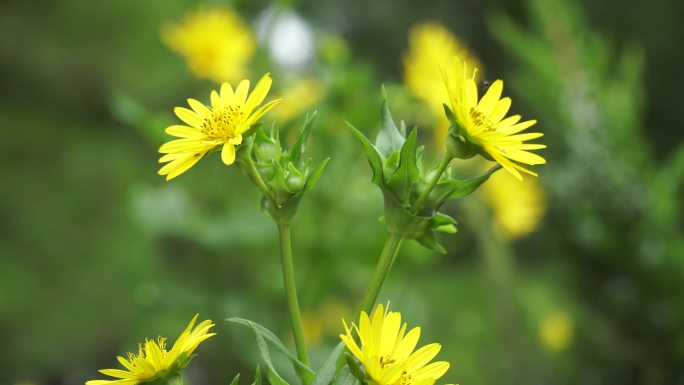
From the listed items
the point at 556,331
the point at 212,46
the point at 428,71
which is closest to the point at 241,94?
the point at 428,71

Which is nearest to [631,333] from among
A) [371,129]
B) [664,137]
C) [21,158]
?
[371,129]

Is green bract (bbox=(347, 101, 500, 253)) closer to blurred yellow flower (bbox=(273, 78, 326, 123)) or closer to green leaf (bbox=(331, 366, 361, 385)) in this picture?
green leaf (bbox=(331, 366, 361, 385))

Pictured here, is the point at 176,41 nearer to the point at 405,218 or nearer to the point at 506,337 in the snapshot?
the point at 506,337

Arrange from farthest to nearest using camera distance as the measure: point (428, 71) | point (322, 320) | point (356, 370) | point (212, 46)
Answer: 1. point (322, 320)
2. point (212, 46)
3. point (428, 71)
4. point (356, 370)

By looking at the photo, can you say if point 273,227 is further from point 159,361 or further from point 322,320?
point 159,361

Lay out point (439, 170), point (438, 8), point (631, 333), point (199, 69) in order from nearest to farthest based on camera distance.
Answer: point (439, 170) < point (199, 69) < point (631, 333) < point (438, 8)

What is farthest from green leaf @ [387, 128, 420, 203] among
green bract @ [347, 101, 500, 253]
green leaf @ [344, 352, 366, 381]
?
green leaf @ [344, 352, 366, 381]

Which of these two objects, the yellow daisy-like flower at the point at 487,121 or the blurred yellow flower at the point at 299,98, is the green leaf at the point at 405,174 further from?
the blurred yellow flower at the point at 299,98
